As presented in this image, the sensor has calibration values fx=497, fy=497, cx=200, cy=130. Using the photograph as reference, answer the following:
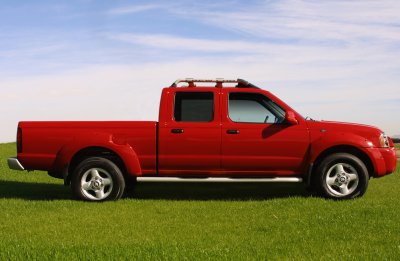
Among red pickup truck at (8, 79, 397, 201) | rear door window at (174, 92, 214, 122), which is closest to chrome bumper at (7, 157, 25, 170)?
red pickup truck at (8, 79, 397, 201)

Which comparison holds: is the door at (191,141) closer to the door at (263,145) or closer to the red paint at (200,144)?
the red paint at (200,144)

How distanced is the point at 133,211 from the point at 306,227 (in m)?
2.60

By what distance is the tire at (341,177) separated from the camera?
8062 millimetres

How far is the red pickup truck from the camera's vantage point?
809cm

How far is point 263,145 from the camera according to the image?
26.7ft

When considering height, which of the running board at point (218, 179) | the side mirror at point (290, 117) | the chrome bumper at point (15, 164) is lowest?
the running board at point (218, 179)

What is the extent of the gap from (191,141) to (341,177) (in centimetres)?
252

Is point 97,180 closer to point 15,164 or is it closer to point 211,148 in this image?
point 15,164

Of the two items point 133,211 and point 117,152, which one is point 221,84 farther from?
point 133,211

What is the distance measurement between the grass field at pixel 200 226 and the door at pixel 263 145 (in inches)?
21.5

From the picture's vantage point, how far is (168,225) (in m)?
6.33

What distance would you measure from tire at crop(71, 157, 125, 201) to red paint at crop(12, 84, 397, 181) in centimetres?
22

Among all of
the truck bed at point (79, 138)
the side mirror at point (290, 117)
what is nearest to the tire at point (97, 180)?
the truck bed at point (79, 138)

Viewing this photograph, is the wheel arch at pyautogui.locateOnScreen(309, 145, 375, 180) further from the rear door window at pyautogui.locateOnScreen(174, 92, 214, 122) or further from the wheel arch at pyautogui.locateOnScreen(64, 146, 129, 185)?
the wheel arch at pyautogui.locateOnScreen(64, 146, 129, 185)
